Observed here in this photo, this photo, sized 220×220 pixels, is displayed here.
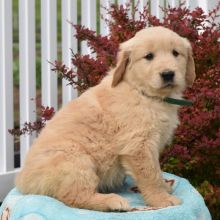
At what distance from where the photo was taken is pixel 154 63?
3.31 m

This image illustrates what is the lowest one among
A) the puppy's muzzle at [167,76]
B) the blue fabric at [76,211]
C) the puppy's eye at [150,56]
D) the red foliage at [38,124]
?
the blue fabric at [76,211]

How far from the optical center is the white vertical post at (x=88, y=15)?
587 cm

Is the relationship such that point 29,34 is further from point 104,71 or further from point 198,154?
point 198,154

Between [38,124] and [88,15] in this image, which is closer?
[38,124]

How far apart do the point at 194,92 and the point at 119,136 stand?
1431 millimetres

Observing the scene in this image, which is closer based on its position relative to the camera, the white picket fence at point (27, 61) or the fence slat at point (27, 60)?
the white picket fence at point (27, 61)

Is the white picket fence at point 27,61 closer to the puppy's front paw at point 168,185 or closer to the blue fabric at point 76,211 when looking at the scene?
the blue fabric at point 76,211

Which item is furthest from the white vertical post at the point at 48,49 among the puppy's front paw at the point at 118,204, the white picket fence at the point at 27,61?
the puppy's front paw at the point at 118,204

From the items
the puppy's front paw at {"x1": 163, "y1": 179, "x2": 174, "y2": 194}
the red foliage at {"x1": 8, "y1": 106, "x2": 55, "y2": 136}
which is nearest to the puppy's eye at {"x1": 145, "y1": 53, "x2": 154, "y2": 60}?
the puppy's front paw at {"x1": 163, "y1": 179, "x2": 174, "y2": 194}

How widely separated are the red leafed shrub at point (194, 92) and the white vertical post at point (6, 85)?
0.62 meters

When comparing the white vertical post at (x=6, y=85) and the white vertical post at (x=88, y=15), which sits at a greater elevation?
the white vertical post at (x=88, y=15)

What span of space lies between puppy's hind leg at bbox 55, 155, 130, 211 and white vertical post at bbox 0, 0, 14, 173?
238cm

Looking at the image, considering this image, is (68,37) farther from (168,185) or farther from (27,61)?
(168,185)

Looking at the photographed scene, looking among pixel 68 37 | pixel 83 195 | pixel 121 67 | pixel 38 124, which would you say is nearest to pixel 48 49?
pixel 68 37
